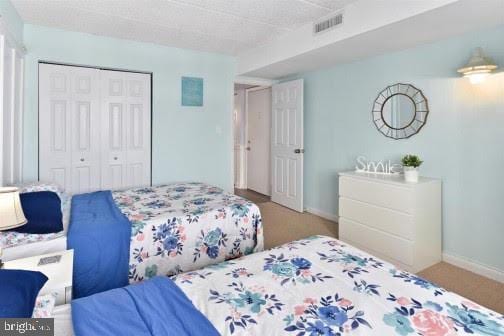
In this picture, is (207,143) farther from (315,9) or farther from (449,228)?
(449,228)

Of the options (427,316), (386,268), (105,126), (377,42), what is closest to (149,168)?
(105,126)

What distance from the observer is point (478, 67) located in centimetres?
249

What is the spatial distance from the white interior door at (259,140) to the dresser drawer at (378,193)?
2.55 m

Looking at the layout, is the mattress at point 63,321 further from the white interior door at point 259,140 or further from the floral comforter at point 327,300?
the white interior door at point 259,140

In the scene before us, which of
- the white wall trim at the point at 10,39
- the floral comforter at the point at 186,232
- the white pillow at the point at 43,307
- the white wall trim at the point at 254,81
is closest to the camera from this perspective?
the white pillow at the point at 43,307

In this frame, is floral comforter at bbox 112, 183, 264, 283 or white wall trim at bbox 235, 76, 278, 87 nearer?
floral comforter at bbox 112, 183, 264, 283

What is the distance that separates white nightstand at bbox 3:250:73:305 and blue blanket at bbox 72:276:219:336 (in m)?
0.36

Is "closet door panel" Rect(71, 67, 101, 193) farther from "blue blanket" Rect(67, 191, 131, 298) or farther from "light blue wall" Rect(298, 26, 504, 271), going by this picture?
"light blue wall" Rect(298, 26, 504, 271)

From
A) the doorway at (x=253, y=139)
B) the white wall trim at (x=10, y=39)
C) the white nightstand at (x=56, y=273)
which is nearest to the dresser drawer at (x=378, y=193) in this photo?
the doorway at (x=253, y=139)

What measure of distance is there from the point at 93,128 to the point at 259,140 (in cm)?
312

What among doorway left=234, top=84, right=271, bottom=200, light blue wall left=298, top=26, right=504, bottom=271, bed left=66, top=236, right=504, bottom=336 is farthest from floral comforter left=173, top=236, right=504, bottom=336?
doorway left=234, top=84, right=271, bottom=200

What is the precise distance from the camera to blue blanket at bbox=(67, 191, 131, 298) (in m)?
1.88

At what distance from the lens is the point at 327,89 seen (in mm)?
4223

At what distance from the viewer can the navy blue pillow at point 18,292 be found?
3.15 ft
